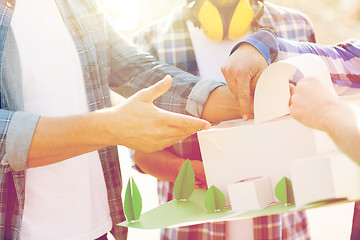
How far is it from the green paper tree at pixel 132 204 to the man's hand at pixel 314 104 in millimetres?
359

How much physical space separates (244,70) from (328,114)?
39 centimetres

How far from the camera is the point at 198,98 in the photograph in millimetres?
1131

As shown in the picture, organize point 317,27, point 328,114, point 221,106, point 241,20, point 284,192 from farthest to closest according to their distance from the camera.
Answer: point 317,27
point 241,20
point 221,106
point 284,192
point 328,114

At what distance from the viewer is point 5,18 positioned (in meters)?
1.05

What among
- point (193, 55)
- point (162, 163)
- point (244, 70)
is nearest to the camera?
point (244, 70)

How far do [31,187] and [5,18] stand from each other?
17.4 inches

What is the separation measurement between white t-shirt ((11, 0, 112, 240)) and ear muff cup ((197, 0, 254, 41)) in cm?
47

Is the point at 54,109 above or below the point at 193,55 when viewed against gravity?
below

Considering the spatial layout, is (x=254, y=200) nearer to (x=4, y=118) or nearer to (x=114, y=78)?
(x=4, y=118)

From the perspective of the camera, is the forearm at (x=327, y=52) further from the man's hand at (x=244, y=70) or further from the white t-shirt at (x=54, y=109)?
the white t-shirt at (x=54, y=109)

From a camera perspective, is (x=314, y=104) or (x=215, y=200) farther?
(x=215, y=200)

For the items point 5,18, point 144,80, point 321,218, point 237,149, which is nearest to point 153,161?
point 144,80

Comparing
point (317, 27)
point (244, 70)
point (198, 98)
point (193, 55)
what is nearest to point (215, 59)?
point (193, 55)

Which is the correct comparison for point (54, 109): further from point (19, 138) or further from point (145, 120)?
point (145, 120)
